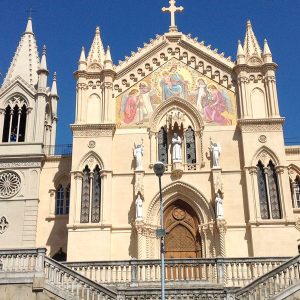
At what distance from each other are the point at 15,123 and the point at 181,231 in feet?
40.3

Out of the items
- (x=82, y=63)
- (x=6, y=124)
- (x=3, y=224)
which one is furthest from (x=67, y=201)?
(x=82, y=63)

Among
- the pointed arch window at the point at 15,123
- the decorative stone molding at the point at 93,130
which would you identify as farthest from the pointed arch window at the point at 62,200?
the pointed arch window at the point at 15,123

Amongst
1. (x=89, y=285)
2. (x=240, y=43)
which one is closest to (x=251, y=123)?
(x=240, y=43)

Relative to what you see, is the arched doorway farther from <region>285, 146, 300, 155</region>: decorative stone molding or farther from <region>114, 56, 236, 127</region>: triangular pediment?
<region>285, 146, 300, 155</region>: decorative stone molding

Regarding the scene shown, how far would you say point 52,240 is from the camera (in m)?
30.1

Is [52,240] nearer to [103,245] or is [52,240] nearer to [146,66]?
[103,245]

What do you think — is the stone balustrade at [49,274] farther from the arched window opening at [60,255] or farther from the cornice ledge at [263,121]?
the cornice ledge at [263,121]

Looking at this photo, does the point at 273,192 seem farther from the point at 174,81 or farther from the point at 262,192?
the point at 174,81

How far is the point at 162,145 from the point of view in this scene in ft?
101

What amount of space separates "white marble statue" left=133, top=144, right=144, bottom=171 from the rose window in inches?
272

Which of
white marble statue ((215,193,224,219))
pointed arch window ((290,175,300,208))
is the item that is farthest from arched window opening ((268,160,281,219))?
pointed arch window ((290,175,300,208))

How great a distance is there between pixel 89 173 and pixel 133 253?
196 inches

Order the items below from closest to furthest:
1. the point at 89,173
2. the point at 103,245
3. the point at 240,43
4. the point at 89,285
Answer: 1. the point at 89,285
2. the point at 103,245
3. the point at 89,173
4. the point at 240,43

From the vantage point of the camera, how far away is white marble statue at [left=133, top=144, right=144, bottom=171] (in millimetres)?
29487
